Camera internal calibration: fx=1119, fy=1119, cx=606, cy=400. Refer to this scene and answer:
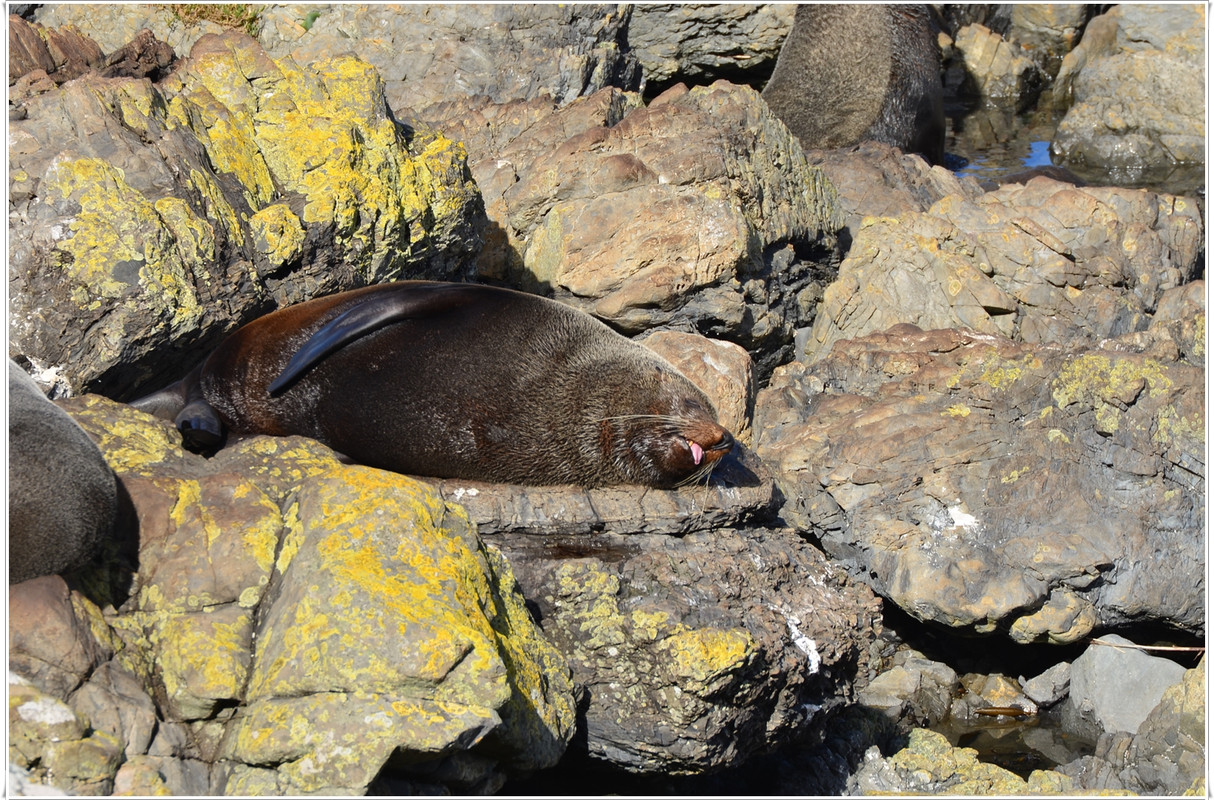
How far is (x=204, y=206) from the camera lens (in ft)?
18.7

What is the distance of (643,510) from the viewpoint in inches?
217

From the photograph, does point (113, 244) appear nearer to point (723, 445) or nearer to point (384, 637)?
point (384, 637)

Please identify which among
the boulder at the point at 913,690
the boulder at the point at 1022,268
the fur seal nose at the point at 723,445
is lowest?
the boulder at the point at 913,690

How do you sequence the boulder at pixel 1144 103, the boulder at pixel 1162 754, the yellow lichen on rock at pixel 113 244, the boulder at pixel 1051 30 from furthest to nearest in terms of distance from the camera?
the boulder at pixel 1051 30 < the boulder at pixel 1144 103 < the yellow lichen on rock at pixel 113 244 < the boulder at pixel 1162 754

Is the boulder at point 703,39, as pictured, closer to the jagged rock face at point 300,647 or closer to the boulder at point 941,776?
the boulder at point 941,776

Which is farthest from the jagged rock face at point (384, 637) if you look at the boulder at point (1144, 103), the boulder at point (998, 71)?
the boulder at point (998, 71)

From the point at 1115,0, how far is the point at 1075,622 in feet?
48.8

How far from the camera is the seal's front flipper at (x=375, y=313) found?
5.46m

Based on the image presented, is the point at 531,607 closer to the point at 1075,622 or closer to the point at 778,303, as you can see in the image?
the point at 1075,622

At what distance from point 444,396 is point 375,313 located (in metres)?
0.54

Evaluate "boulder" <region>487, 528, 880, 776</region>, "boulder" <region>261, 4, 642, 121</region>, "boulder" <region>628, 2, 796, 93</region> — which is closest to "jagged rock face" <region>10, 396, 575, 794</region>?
"boulder" <region>487, 528, 880, 776</region>

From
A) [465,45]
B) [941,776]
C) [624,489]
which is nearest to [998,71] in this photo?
[465,45]

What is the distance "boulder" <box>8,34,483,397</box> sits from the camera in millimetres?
5238

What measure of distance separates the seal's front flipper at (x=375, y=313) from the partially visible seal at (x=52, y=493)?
4.79 ft
